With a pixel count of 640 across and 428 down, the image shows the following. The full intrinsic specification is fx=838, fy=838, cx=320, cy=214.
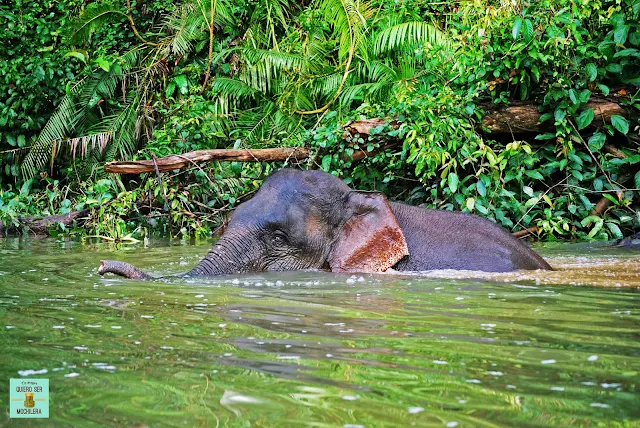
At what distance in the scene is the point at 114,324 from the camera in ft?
15.4

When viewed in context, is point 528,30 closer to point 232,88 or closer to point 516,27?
point 516,27

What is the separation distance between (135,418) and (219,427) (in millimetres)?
329

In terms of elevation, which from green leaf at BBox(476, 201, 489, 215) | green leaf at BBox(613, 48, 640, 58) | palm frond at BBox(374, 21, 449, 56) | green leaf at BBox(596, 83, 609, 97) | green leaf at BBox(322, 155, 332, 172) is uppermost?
palm frond at BBox(374, 21, 449, 56)

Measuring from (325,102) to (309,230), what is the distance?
6.94m

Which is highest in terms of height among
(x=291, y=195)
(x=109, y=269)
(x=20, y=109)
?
(x=20, y=109)

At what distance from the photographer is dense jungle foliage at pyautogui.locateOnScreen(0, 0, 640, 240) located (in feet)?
35.8

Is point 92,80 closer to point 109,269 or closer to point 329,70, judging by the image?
point 329,70

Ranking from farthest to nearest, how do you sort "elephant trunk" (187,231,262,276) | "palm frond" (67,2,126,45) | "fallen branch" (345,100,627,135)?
"palm frond" (67,2,126,45) < "fallen branch" (345,100,627,135) < "elephant trunk" (187,231,262,276)

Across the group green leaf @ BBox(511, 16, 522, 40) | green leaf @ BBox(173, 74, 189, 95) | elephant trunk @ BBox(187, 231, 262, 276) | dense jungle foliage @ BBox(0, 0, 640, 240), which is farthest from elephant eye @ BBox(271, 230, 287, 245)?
green leaf @ BBox(173, 74, 189, 95)

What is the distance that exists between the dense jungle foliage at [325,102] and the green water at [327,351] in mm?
4419

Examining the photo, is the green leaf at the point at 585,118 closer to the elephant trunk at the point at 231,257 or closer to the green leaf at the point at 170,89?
the elephant trunk at the point at 231,257

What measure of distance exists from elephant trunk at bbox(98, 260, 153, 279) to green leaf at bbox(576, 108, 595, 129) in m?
6.43

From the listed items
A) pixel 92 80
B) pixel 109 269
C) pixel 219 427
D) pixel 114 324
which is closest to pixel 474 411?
pixel 219 427

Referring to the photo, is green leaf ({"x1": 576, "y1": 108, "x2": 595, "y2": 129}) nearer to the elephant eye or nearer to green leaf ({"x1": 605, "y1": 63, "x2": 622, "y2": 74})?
green leaf ({"x1": 605, "y1": 63, "x2": 622, "y2": 74})
